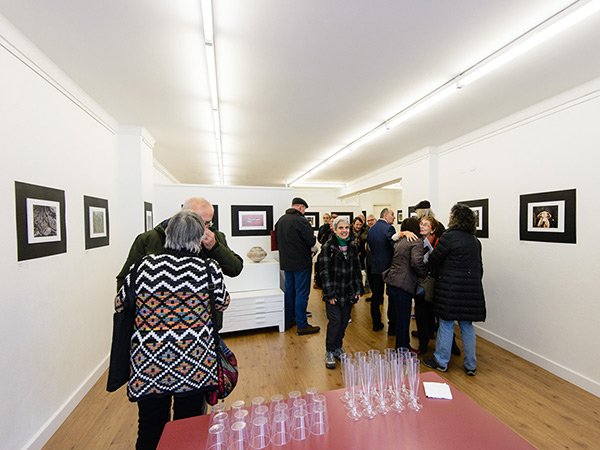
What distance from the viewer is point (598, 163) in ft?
8.14

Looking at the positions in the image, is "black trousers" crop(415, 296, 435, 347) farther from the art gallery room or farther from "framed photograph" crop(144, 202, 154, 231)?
"framed photograph" crop(144, 202, 154, 231)

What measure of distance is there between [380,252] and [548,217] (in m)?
1.79

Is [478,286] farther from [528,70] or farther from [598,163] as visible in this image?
[528,70]

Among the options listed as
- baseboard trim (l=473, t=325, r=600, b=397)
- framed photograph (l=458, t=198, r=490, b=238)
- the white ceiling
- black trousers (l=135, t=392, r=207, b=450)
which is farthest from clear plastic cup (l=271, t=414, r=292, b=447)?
framed photograph (l=458, t=198, r=490, b=238)

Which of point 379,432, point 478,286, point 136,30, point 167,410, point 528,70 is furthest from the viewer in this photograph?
point 478,286

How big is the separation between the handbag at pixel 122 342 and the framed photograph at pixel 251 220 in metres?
2.98

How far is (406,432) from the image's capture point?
106 centimetres

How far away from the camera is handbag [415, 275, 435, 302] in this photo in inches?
117

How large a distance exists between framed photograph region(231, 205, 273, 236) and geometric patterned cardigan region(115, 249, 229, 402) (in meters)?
2.94

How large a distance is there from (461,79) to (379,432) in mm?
2750

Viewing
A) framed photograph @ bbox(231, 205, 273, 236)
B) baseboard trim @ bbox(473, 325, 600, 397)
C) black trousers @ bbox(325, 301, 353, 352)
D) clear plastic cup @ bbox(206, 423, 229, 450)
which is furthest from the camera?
framed photograph @ bbox(231, 205, 273, 236)

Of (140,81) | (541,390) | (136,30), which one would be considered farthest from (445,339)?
(140,81)

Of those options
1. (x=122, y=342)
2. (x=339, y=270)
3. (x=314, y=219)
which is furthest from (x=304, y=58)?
(x=314, y=219)

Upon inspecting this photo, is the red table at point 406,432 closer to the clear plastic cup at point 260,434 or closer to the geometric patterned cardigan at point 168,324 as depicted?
the clear plastic cup at point 260,434
